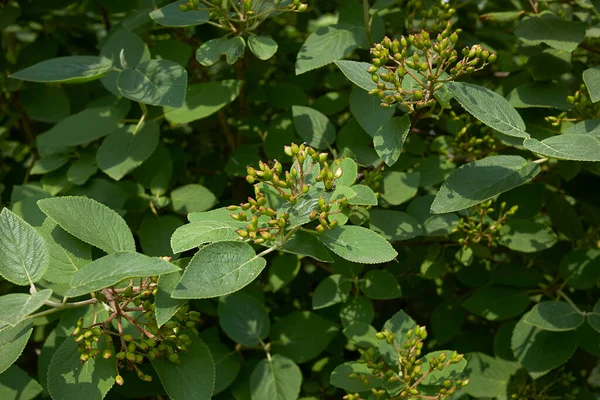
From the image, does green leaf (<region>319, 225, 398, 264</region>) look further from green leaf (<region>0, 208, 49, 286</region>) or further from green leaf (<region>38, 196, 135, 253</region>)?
green leaf (<region>0, 208, 49, 286</region>)

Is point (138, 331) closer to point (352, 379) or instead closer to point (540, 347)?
point (352, 379)

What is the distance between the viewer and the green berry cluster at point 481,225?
1870 mm

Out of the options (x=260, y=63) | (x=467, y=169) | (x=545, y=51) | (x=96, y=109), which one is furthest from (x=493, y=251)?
(x=96, y=109)

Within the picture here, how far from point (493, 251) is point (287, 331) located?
0.87m

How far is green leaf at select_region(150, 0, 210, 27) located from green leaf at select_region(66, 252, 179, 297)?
79 centimetres

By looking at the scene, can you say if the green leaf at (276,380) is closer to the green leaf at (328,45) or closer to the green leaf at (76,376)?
the green leaf at (76,376)

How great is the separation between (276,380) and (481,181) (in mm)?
797

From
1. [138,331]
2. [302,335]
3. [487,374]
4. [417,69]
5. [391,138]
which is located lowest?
[487,374]

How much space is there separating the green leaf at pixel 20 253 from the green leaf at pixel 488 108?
0.97 m

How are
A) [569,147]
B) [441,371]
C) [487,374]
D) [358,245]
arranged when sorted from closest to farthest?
[358,245] → [569,147] → [441,371] → [487,374]

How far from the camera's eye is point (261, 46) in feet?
5.80

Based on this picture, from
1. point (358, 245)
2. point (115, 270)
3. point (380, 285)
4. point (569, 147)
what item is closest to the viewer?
point (115, 270)

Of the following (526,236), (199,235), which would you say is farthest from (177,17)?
(526,236)

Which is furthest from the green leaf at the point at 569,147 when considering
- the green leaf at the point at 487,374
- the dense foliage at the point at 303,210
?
the green leaf at the point at 487,374
